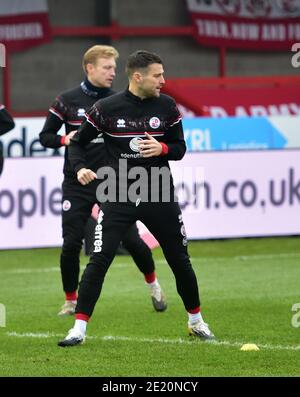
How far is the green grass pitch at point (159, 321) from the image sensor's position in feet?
29.9

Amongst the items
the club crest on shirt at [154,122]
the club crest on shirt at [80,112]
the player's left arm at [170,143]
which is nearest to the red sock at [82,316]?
the player's left arm at [170,143]

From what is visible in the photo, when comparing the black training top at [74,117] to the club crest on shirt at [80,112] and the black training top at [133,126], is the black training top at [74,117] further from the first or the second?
the black training top at [133,126]

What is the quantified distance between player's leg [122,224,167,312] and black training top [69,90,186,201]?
1.96 meters

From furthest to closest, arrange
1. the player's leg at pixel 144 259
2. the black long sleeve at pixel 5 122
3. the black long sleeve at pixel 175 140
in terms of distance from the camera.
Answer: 1. the black long sleeve at pixel 5 122
2. the player's leg at pixel 144 259
3. the black long sleeve at pixel 175 140

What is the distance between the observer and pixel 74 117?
1195 cm

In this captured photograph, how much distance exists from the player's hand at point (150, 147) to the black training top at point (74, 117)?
2027 millimetres

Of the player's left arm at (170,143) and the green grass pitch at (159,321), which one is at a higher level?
the player's left arm at (170,143)

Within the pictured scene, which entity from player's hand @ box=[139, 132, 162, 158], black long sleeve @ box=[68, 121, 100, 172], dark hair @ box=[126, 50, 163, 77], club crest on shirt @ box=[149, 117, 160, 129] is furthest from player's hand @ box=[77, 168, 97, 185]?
dark hair @ box=[126, 50, 163, 77]

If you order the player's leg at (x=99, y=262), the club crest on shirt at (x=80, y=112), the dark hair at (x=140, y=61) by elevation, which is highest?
the dark hair at (x=140, y=61)

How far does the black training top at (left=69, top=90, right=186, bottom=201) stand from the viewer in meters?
9.97

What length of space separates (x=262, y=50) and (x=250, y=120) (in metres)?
9.88

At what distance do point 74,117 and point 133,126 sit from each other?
81.8 inches

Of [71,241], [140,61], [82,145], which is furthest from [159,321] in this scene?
[140,61]

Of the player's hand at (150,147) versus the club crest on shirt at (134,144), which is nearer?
the player's hand at (150,147)
